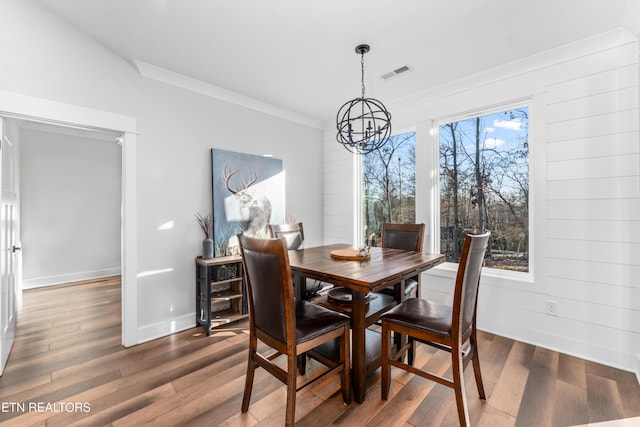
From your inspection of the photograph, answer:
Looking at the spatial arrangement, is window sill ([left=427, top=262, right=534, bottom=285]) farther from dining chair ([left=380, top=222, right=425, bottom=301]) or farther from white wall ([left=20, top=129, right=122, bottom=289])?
white wall ([left=20, top=129, right=122, bottom=289])

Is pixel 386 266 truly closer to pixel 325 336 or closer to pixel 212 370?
pixel 325 336

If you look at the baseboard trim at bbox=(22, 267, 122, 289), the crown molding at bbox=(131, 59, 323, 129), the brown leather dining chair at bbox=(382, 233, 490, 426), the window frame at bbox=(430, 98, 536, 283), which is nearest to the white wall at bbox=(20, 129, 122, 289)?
the baseboard trim at bbox=(22, 267, 122, 289)

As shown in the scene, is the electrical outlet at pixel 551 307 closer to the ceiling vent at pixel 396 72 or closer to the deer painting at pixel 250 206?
the ceiling vent at pixel 396 72

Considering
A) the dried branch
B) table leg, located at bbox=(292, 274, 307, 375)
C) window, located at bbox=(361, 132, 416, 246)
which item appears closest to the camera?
table leg, located at bbox=(292, 274, 307, 375)

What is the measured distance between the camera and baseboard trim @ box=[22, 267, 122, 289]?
4.59 meters

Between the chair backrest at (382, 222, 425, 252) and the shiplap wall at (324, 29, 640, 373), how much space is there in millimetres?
806

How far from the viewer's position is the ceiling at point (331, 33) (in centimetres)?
207

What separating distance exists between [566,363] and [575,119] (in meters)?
2.02

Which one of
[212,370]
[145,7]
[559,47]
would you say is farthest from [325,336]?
[559,47]

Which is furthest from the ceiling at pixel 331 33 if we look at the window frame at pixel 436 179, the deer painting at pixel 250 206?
the deer painting at pixel 250 206

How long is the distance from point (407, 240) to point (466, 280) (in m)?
1.40

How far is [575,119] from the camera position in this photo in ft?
8.16

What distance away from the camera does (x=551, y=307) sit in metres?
2.62

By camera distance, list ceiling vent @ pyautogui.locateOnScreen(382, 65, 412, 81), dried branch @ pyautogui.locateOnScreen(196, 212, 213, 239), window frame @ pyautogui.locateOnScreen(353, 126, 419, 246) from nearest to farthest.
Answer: ceiling vent @ pyautogui.locateOnScreen(382, 65, 412, 81) → dried branch @ pyautogui.locateOnScreen(196, 212, 213, 239) → window frame @ pyautogui.locateOnScreen(353, 126, 419, 246)
